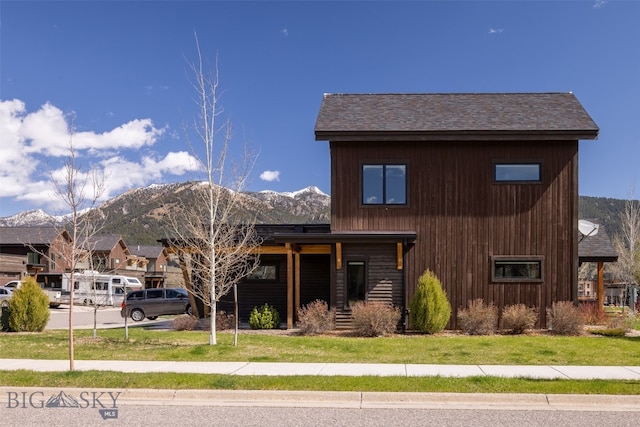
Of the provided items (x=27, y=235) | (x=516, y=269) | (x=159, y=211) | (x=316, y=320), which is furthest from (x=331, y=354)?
(x=159, y=211)

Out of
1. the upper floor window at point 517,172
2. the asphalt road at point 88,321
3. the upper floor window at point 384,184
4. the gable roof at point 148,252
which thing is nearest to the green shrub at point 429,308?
the upper floor window at point 384,184

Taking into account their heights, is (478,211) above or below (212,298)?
above

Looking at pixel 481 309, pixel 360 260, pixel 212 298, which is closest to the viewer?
pixel 212 298

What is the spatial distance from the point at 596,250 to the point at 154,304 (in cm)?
1944

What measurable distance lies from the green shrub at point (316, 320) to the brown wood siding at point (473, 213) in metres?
1.12

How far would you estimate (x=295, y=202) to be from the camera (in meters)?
Result: 200

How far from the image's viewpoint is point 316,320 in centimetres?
1773

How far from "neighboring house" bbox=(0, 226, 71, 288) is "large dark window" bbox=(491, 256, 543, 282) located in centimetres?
4104

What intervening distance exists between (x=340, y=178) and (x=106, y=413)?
12.6m

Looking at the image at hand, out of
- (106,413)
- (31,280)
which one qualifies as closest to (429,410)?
(106,413)

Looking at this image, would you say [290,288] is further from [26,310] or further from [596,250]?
[596,250]

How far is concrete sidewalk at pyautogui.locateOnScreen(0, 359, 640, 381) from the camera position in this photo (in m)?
10.5

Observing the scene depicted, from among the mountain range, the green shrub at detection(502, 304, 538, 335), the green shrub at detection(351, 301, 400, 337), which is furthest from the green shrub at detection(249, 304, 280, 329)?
the mountain range

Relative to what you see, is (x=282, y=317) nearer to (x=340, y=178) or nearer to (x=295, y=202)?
(x=340, y=178)
